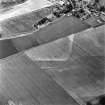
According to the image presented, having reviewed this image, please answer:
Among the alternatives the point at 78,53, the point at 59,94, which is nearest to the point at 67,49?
the point at 78,53

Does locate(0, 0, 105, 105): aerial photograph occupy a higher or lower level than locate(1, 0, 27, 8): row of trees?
lower

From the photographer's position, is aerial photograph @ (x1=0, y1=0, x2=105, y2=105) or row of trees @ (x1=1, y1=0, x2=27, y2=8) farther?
row of trees @ (x1=1, y1=0, x2=27, y2=8)

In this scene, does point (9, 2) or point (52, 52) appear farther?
point (9, 2)

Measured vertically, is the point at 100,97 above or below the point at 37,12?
below

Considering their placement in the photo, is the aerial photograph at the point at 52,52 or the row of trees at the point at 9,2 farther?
the row of trees at the point at 9,2

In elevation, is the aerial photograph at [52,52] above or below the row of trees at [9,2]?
below

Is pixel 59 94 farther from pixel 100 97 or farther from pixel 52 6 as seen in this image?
pixel 52 6

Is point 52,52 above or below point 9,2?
below

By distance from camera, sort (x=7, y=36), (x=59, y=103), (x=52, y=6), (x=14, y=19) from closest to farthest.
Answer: (x=59, y=103)
(x=7, y=36)
(x=14, y=19)
(x=52, y=6)
